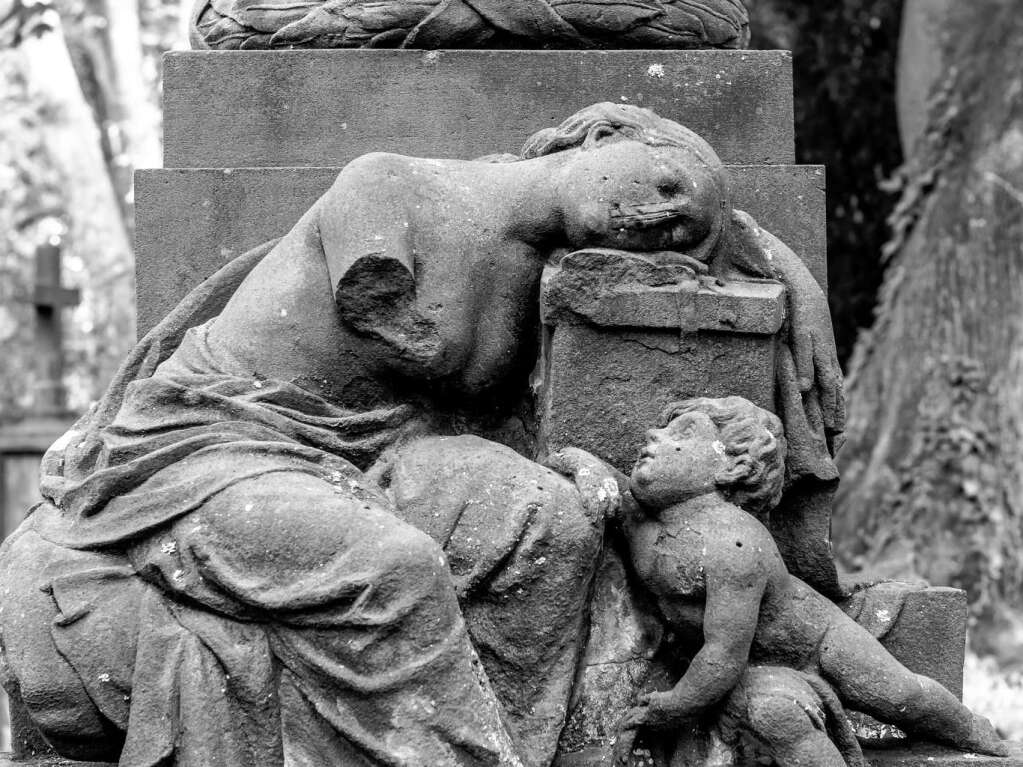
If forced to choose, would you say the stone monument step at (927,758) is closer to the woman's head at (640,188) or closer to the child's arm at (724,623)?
the child's arm at (724,623)

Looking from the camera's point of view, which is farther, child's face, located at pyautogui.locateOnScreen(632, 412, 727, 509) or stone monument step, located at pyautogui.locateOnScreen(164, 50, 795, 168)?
stone monument step, located at pyautogui.locateOnScreen(164, 50, 795, 168)

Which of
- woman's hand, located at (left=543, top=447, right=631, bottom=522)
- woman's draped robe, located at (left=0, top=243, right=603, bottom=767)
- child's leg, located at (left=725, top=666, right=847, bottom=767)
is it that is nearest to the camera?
woman's draped robe, located at (left=0, top=243, right=603, bottom=767)

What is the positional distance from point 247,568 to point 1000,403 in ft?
19.4

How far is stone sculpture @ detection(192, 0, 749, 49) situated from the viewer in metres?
4.98

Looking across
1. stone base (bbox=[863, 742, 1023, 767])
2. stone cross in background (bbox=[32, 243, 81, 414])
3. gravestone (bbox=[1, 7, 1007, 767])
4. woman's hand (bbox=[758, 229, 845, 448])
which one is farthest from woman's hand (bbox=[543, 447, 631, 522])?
stone cross in background (bbox=[32, 243, 81, 414])

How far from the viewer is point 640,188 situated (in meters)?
4.17

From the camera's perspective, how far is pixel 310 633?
3705 mm

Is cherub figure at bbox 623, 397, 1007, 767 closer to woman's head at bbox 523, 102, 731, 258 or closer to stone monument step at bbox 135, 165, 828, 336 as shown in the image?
woman's head at bbox 523, 102, 731, 258

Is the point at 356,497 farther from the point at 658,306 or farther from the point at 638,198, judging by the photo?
the point at 638,198

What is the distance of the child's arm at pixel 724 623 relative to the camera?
392 centimetres

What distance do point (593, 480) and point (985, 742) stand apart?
1.22m

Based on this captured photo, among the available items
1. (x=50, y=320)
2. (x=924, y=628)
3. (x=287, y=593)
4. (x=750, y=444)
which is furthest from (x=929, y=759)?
(x=50, y=320)

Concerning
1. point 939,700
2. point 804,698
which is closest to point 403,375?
point 804,698

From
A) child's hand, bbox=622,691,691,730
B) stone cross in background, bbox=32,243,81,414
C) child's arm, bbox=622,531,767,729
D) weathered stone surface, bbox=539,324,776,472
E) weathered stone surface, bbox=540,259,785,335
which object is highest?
weathered stone surface, bbox=540,259,785,335
